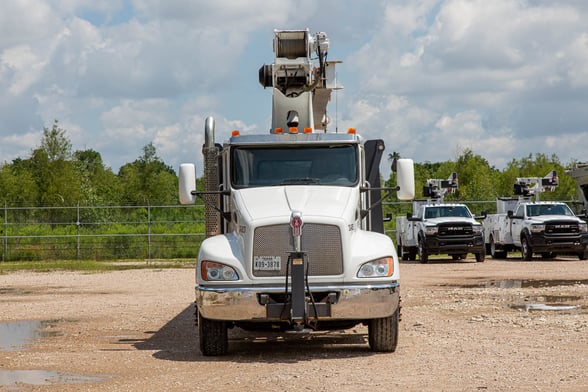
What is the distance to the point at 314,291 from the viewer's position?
11.2 meters

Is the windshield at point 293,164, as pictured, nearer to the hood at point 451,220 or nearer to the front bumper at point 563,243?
the front bumper at point 563,243

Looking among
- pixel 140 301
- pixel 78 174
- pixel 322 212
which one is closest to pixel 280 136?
pixel 322 212

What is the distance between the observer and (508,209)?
38.8 meters

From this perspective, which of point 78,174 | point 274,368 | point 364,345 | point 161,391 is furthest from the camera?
point 78,174

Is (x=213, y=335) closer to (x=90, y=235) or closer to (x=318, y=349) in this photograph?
(x=318, y=349)

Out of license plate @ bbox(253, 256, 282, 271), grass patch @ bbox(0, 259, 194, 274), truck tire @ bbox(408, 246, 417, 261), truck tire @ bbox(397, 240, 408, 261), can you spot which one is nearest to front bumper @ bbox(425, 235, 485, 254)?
truck tire @ bbox(408, 246, 417, 261)

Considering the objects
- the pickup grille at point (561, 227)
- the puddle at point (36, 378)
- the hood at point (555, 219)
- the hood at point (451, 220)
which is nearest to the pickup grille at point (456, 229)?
the hood at point (451, 220)

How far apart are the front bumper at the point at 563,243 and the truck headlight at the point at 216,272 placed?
78.3 ft

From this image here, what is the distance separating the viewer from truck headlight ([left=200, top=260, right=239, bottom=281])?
11.3m

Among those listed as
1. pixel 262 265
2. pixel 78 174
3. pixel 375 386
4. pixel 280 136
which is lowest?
pixel 375 386

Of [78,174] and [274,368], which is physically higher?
[78,174]

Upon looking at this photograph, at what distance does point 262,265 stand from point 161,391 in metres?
2.44

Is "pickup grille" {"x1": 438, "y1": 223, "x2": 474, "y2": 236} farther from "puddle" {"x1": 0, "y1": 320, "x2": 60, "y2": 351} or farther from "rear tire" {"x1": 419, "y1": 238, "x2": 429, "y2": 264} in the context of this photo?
"puddle" {"x1": 0, "y1": 320, "x2": 60, "y2": 351}

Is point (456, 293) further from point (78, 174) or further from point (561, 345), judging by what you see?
point (78, 174)
